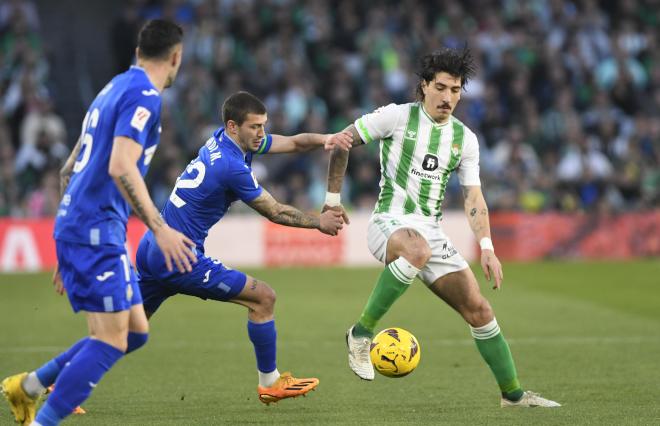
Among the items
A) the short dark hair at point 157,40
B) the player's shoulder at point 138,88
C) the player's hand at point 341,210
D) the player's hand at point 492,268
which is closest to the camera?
the player's shoulder at point 138,88

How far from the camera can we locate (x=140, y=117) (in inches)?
224

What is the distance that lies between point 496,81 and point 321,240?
17.9 feet

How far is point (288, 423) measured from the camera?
6996mm

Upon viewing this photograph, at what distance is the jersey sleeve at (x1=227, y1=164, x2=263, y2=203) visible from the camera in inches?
287

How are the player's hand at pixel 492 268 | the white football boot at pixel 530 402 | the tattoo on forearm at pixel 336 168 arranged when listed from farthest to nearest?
the tattoo on forearm at pixel 336 168 → the white football boot at pixel 530 402 → the player's hand at pixel 492 268

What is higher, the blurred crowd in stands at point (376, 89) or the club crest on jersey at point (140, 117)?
the blurred crowd in stands at point (376, 89)

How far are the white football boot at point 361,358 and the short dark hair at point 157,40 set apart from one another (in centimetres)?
262

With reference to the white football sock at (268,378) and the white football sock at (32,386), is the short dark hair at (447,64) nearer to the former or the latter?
the white football sock at (268,378)

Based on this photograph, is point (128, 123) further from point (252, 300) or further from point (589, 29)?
point (589, 29)

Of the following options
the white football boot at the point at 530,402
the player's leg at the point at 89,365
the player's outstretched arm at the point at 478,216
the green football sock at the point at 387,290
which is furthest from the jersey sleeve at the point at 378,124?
the player's leg at the point at 89,365

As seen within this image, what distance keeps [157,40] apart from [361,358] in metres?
2.77

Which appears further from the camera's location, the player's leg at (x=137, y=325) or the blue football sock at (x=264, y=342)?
the blue football sock at (x=264, y=342)

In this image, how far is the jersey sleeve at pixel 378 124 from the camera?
25.5 ft

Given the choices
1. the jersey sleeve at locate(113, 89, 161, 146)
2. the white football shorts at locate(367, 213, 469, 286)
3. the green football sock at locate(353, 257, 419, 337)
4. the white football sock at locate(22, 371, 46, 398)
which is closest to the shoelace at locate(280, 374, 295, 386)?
the green football sock at locate(353, 257, 419, 337)
